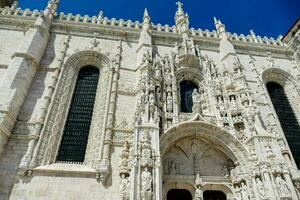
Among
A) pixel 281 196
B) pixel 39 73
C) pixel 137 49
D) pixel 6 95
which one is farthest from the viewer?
pixel 137 49

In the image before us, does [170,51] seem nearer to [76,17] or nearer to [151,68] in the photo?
[151,68]

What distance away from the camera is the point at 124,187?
357 inches

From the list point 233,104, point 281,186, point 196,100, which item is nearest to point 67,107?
point 196,100

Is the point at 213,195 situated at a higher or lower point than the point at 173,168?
lower

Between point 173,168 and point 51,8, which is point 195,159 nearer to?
point 173,168

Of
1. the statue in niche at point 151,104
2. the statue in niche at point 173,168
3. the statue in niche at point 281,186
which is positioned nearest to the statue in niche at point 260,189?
the statue in niche at point 281,186

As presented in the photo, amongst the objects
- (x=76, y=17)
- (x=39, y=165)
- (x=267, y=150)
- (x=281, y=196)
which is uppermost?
(x=76, y=17)

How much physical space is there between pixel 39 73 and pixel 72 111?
8.97ft

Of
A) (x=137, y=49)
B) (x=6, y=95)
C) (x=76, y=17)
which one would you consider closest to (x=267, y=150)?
(x=137, y=49)

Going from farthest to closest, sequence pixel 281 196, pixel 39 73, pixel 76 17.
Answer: pixel 76 17, pixel 39 73, pixel 281 196

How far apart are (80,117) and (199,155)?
5.89 m

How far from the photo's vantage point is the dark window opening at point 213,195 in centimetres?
1030

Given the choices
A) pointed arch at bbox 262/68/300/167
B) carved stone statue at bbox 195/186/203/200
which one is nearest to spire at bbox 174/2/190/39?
pointed arch at bbox 262/68/300/167

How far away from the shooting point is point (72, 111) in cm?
1170
